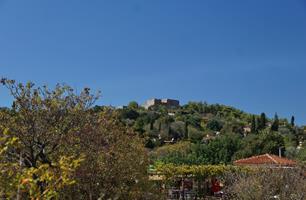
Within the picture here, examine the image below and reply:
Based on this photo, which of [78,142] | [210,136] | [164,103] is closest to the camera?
[78,142]

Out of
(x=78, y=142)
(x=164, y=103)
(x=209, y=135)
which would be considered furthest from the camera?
(x=164, y=103)

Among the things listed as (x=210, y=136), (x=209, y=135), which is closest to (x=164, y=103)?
(x=209, y=135)

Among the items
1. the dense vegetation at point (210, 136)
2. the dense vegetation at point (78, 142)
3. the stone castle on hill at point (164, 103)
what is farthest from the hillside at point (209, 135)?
the stone castle on hill at point (164, 103)

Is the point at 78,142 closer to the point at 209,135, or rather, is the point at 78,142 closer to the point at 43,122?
the point at 43,122

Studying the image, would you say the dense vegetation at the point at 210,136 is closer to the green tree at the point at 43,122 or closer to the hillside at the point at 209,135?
the hillside at the point at 209,135

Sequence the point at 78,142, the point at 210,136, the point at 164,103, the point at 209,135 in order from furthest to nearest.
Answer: the point at 164,103, the point at 209,135, the point at 210,136, the point at 78,142

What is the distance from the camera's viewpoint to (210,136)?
243ft

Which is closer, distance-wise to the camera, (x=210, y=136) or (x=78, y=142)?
(x=78, y=142)

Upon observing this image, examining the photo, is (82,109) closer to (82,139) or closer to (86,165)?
(82,139)

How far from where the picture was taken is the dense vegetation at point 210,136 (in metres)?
48.9

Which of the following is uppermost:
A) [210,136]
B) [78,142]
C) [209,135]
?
[209,135]

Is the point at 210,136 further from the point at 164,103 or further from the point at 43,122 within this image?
the point at 43,122

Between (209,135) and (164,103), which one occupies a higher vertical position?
(164,103)

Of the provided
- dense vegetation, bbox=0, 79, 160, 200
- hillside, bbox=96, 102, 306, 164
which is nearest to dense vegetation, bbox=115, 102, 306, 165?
hillside, bbox=96, 102, 306, 164
